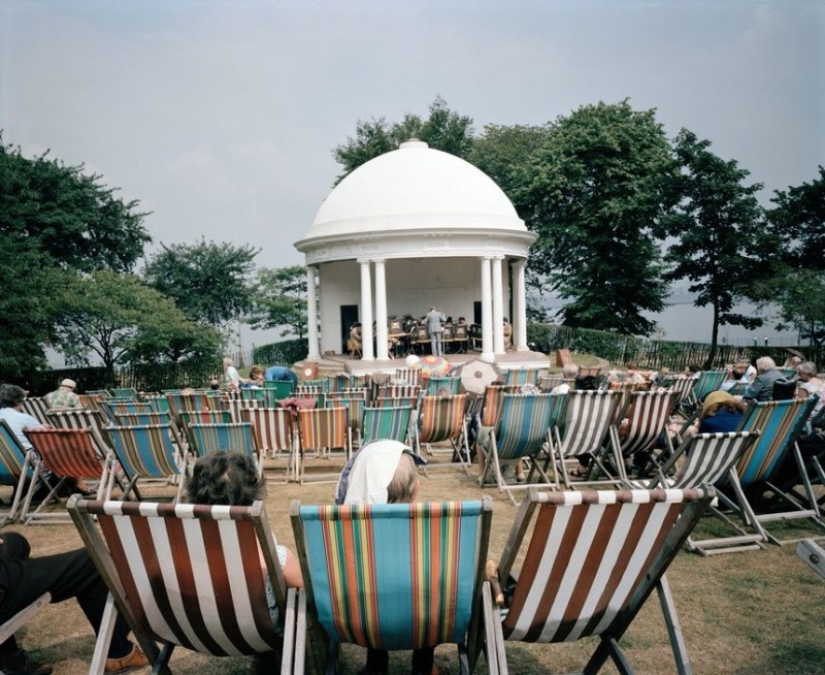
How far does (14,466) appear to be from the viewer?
6621mm

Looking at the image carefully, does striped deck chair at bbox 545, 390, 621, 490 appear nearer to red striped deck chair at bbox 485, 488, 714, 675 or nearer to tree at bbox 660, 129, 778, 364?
red striped deck chair at bbox 485, 488, 714, 675

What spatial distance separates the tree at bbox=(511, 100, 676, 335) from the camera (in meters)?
34.5

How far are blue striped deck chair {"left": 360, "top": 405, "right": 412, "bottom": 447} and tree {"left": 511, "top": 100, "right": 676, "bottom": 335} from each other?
28537 millimetres

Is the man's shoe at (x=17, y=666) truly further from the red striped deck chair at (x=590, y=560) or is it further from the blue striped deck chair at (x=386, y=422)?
the blue striped deck chair at (x=386, y=422)

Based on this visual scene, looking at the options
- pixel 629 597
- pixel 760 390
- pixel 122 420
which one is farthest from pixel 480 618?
pixel 760 390

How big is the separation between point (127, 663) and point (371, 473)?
5.59ft

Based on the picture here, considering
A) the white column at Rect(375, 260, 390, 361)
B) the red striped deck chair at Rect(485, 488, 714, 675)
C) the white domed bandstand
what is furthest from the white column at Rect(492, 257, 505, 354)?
the red striped deck chair at Rect(485, 488, 714, 675)

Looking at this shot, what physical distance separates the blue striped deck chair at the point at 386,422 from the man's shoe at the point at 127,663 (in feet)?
13.0

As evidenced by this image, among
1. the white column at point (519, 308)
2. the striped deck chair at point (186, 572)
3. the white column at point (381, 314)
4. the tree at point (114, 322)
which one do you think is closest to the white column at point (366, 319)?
the white column at point (381, 314)

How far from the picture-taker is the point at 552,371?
27.1 m

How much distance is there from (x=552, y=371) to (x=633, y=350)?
501cm

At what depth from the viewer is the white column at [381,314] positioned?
2545cm

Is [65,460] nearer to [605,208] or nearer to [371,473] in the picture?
[371,473]

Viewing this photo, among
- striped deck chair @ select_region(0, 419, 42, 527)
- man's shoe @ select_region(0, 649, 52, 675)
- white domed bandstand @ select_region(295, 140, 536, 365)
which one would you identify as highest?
white domed bandstand @ select_region(295, 140, 536, 365)
